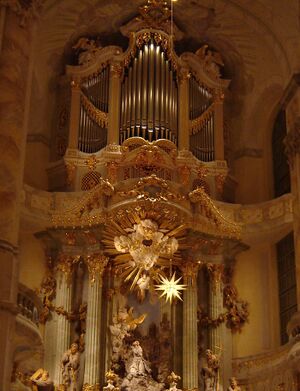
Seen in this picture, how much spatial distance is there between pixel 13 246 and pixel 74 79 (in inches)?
375

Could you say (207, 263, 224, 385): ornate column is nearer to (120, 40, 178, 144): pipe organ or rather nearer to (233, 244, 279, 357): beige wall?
(233, 244, 279, 357): beige wall

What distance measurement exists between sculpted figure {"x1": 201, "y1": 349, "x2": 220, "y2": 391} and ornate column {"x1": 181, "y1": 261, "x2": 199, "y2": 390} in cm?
32

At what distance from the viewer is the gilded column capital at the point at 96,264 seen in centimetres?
1950

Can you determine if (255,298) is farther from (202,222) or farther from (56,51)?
(56,51)

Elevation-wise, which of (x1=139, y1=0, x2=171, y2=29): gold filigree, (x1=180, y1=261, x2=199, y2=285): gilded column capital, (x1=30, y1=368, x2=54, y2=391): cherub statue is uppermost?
(x1=139, y1=0, x2=171, y2=29): gold filigree

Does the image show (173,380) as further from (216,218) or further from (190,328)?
(216,218)

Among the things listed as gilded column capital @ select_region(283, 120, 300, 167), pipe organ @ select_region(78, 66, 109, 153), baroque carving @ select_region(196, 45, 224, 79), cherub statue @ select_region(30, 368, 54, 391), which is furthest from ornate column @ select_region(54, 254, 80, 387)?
baroque carving @ select_region(196, 45, 224, 79)

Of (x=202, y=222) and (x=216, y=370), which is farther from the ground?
(x=202, y=222)

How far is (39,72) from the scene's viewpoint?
840 inches

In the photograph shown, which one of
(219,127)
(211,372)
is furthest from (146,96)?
(211,372)

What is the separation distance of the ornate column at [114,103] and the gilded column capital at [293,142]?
15.1ft

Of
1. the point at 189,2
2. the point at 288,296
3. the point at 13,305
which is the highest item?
the point at 189,2

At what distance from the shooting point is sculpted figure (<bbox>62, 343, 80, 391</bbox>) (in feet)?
60.7

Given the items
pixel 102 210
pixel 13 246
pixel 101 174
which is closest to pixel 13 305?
pixel 13 246
